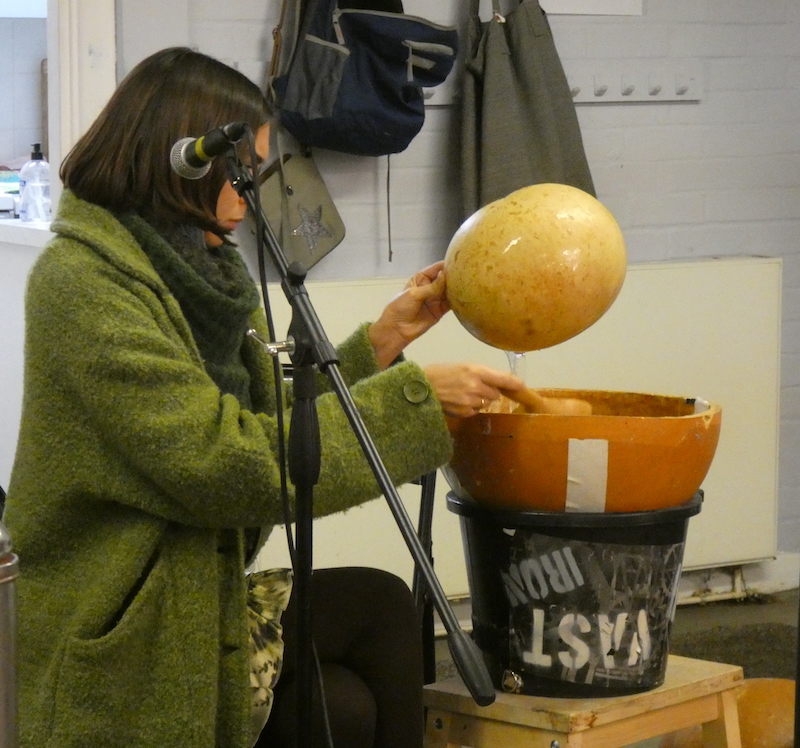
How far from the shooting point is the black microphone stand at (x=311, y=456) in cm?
106

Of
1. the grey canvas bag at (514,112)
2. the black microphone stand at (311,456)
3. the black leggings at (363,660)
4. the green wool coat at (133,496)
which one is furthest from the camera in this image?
the grey canvas bag at (514,112)

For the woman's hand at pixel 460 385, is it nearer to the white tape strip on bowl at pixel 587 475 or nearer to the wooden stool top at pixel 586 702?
the white tape strip on bowl at pixel 587 475

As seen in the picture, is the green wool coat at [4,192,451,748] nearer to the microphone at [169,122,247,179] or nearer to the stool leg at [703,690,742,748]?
the microphone at [169,122,247,179]

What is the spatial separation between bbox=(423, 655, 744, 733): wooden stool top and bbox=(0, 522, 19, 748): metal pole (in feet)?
2.44

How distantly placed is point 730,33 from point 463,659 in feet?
7.44

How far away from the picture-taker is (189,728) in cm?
120

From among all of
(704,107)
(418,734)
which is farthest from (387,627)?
(704,107)

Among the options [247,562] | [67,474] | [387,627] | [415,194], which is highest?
[415,194]

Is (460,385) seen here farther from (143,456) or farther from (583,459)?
(143,456)

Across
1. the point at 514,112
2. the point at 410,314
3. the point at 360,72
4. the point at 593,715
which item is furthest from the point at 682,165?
the point at 593,715

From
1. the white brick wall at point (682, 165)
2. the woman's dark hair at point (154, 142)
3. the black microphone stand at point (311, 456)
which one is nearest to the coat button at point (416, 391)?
the black microphone stand at point (311, 456)

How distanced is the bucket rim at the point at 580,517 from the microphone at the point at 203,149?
1.96ft

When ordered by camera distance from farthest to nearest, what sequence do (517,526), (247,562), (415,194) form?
(415,194) → (517,526) → (247,562)

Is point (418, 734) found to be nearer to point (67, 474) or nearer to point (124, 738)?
point (124, 738)
